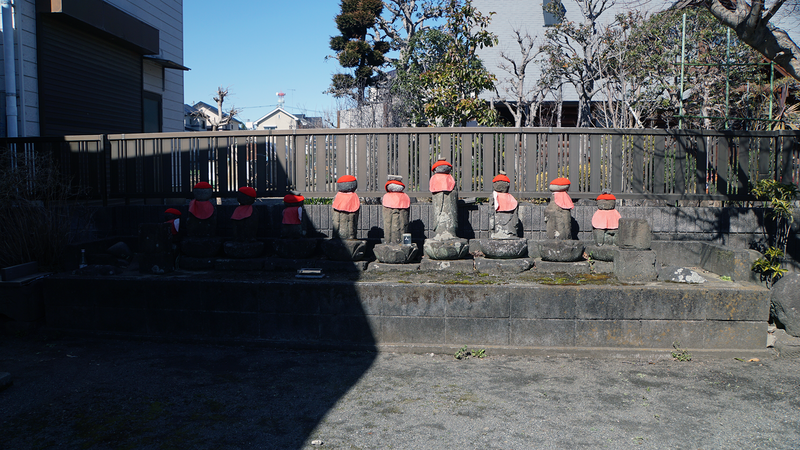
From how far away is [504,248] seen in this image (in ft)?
20.8

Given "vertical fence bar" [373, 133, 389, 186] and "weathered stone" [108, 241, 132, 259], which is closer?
"weathered stone" [108, 241, 132, 259]

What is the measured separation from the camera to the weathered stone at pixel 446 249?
6355 mm

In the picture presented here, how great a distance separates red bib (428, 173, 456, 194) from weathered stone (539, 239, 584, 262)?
52.6 inches

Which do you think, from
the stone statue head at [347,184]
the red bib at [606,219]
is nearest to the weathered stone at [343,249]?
the stone statue head at [347,184]

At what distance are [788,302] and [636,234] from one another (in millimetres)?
1798

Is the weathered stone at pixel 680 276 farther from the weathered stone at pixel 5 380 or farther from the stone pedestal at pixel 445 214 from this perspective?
the weathered stone at pixel 5 380

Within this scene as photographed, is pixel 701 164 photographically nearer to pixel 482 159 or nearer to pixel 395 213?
pixel 482 159

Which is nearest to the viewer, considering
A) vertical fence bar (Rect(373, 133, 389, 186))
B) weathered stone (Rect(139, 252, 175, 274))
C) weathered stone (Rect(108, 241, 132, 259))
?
weathered stone (Rect(139, 252, 175, 274))

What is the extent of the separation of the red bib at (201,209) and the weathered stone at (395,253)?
231cm

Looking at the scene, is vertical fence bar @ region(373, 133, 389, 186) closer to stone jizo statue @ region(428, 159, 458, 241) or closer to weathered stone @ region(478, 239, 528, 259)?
stone jizo statue @ region(428, 159, 458, 241)

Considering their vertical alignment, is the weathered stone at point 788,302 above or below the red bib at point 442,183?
below

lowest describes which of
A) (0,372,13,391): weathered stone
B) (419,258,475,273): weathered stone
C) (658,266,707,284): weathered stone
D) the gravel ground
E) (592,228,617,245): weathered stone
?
the gravel ground

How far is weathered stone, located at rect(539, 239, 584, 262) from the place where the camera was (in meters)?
6.35

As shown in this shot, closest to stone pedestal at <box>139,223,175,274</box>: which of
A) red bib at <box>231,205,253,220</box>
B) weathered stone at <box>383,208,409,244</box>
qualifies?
red bib at <box>231,205,253,220</box>
